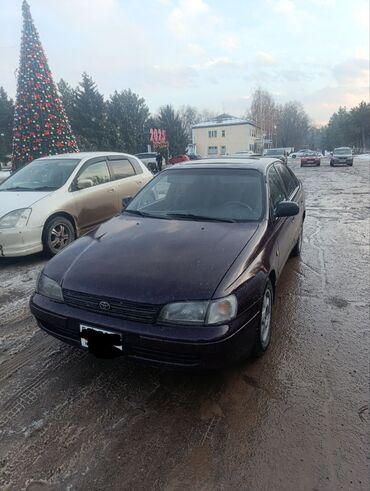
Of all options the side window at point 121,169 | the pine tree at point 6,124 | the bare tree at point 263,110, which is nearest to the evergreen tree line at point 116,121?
the pine tree at point 6,124

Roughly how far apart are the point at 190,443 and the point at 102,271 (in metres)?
1.25

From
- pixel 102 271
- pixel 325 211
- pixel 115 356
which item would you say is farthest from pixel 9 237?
pixel 325 211

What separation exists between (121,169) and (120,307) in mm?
5229

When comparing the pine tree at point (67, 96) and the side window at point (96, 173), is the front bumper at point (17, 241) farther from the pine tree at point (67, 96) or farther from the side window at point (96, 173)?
the pine tree at point (67, 96)

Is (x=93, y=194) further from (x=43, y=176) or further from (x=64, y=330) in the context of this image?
(x=64, y=330)

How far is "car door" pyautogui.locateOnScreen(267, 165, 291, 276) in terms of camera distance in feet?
11.3

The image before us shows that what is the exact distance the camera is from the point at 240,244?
279cm

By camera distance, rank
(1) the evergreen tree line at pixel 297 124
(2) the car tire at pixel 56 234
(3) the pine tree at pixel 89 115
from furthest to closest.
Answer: (1) the evergreen tree line at pixel 297 124 → (3) the pine tree at pixel 89 115 → (2) the car tire at pixel 56 234

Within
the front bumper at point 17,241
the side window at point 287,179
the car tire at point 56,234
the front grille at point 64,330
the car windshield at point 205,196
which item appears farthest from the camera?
the car tire at point 56,234

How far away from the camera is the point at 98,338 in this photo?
2.37 meters

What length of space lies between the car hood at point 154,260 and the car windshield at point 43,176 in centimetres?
304

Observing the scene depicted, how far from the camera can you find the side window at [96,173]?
246 inches


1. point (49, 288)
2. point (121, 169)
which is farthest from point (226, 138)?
point (49, 288)

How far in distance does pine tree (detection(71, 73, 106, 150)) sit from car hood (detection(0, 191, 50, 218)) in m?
28.8
